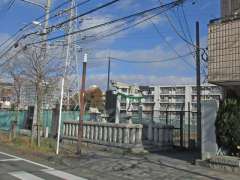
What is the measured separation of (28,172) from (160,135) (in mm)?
8367

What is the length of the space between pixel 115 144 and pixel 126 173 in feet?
21.9

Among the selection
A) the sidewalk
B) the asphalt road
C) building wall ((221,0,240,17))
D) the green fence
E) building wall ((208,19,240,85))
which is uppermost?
building wall ((221,0,240,17))

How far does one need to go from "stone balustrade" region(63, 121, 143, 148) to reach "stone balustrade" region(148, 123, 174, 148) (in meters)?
0.98

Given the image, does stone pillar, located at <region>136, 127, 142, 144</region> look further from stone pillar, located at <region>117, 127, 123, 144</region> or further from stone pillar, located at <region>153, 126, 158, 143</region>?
stone pillar, located at <region>153, 126, 158, 143</region>

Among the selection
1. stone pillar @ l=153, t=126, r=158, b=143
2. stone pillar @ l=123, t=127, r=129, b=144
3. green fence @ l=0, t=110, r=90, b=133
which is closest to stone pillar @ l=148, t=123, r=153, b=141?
stone pillar @ l=153, t=126, r=158, b=143

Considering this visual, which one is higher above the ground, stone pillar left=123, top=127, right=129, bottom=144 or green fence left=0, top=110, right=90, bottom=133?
green fence left=0, top=110, right=90, bottom=133

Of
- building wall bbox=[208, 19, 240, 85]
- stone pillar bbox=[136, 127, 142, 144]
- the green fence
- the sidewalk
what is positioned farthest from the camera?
the green fence

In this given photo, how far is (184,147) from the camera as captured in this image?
2031cm

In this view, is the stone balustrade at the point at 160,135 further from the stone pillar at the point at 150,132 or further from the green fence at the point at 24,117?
the green fence at the point at 24,117

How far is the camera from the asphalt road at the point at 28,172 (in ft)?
38.6

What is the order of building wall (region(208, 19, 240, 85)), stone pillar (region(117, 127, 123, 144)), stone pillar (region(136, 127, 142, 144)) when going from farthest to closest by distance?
stone pillar (region(117, 127, 123, 144))
stone pillar (region(136, 127, 142, 144))
building wall (region(208, 19, 240, 85))

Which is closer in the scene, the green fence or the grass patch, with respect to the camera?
the grass patch

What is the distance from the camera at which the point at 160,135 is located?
19.5m

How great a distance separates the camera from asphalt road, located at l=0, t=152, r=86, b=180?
464 inches
